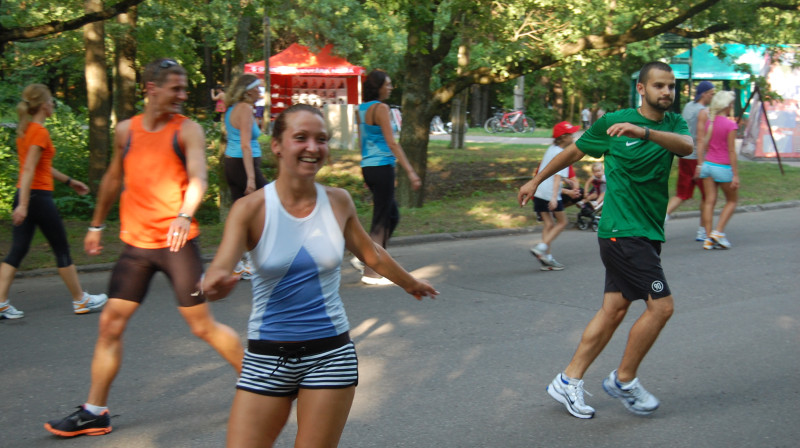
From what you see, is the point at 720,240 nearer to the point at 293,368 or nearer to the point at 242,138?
the point at 242,138

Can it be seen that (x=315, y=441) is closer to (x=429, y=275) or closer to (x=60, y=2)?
(x=429, y=275)

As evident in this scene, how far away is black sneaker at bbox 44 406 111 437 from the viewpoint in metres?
4.32

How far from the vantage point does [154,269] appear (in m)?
4.40

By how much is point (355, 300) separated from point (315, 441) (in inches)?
186

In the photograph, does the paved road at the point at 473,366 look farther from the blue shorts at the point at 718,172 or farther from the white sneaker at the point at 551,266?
the blue shorts at the point at 718,172

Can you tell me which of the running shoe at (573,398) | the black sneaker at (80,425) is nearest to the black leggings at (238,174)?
the black sneaker at (80,425)

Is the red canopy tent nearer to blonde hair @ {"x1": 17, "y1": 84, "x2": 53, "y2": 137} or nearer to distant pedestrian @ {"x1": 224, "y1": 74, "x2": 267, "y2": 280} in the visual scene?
distant pedestrian @ {"x1": 224, "y1": 74, "x2": 267, "y2": 280}

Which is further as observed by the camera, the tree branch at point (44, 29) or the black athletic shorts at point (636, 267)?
the tree branch at point (44, 29)

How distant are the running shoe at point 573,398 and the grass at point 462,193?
594 centimetres

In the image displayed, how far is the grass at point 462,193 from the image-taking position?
1048cm

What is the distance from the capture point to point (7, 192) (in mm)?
13484

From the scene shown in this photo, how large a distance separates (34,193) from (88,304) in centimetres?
105

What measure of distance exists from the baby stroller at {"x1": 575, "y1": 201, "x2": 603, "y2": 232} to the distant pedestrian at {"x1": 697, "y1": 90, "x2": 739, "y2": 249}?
1.73 meters

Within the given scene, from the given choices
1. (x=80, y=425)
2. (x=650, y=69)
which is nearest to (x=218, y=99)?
(x=80, y=425)
